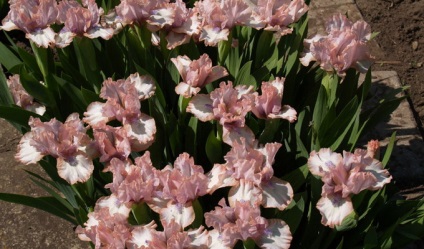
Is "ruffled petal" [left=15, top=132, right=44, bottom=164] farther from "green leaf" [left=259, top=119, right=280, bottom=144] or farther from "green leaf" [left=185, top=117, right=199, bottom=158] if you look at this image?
"green leaf" [left=259, top=119, right=280, bottom=144]

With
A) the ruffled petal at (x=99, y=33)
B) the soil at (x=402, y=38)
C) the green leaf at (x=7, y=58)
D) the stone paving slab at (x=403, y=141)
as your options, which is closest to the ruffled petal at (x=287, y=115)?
the ruffled petal at (x=99, y=33)

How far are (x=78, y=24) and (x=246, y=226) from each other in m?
0.86

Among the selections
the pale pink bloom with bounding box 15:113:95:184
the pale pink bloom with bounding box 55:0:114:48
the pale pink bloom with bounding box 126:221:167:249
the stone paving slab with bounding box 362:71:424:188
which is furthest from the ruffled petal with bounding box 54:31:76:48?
the stone paving slab with bounding box 362:71:424:188

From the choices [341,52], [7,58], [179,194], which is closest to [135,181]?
[179,194]

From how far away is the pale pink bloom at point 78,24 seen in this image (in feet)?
6.22

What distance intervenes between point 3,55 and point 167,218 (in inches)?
40.4

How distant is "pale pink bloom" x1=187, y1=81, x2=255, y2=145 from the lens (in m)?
1.63

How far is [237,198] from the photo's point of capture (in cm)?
149

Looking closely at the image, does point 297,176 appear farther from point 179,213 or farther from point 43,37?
point 43,37

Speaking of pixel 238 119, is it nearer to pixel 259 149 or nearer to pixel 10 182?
pixel 259 149

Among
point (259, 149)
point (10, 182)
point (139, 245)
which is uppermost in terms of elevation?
point (259, 149)

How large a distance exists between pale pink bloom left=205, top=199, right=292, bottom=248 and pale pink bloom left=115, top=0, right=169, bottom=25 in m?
0.72

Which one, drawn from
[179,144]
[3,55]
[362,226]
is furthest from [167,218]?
[3,55]

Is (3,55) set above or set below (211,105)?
below
